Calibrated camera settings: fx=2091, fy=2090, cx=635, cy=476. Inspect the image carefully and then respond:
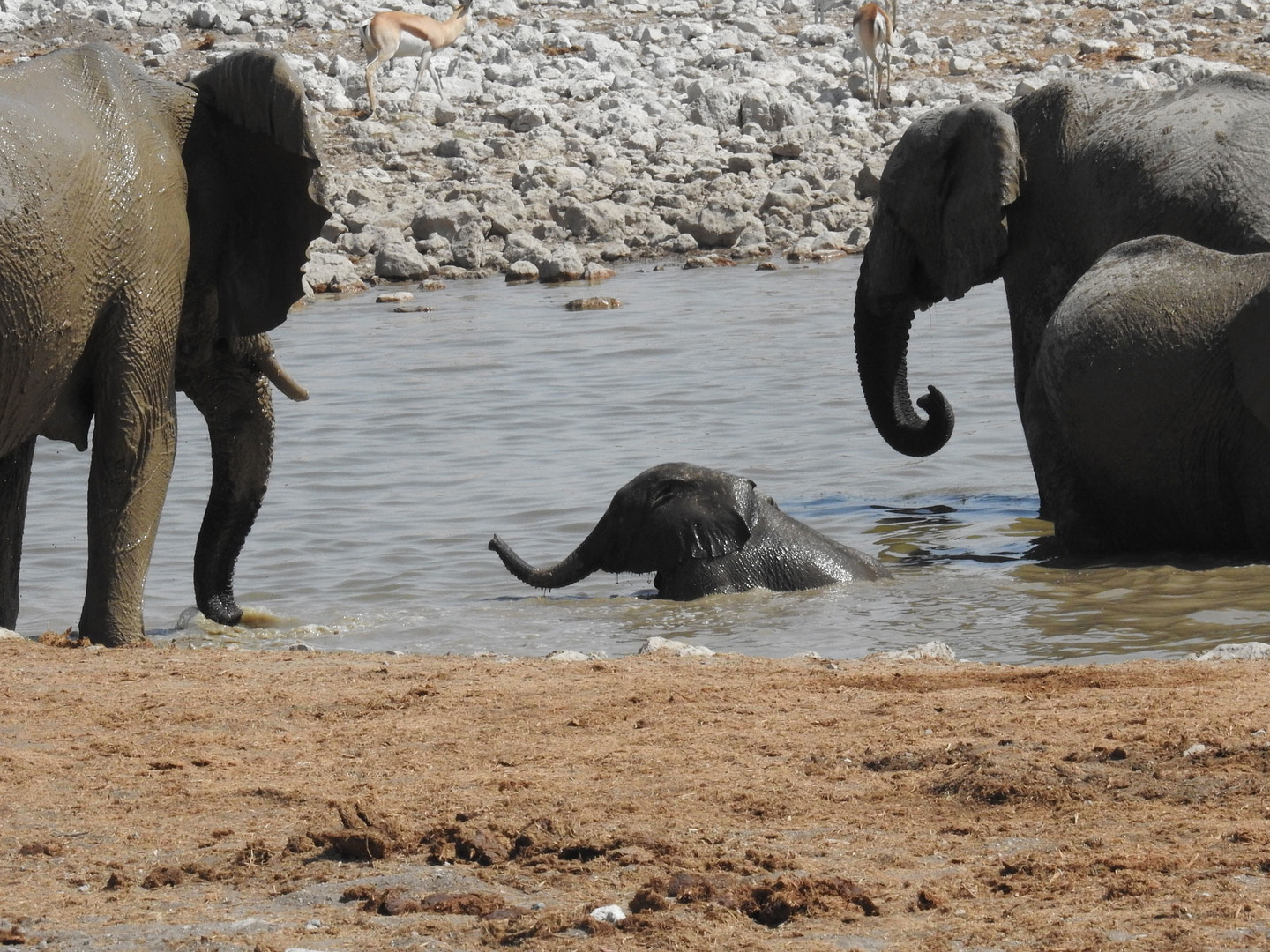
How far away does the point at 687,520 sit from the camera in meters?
8.46

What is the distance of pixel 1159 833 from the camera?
3.79 metres

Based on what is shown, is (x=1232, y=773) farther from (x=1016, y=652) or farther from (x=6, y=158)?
(x=6, y=158)

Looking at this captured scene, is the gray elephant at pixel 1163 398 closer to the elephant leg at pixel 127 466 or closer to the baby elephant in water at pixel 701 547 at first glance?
the baby elephant in water at pixel 701 547

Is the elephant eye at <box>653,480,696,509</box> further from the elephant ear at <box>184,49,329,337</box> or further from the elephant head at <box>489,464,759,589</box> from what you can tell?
the elephant ear at <box>184,49,329,337</box>

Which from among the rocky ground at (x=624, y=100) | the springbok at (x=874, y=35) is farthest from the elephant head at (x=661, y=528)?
the springbok at (x=874, y=35)

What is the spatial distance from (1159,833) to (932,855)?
0.42m

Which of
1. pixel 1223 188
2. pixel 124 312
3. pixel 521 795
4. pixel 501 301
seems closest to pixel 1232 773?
pixel 521 795

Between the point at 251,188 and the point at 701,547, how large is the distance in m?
2.52

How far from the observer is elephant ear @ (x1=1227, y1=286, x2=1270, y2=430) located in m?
7.79

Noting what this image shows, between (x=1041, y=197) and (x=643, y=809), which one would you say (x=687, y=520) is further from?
(x=643, y=809)

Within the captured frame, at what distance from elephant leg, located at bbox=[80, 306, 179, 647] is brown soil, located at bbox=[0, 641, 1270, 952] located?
2.92 feet

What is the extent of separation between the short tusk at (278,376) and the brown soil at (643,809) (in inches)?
69.2

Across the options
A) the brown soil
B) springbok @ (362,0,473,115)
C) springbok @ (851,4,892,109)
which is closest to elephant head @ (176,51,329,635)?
the brown soil

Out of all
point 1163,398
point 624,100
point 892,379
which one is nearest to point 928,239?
point 892,379
